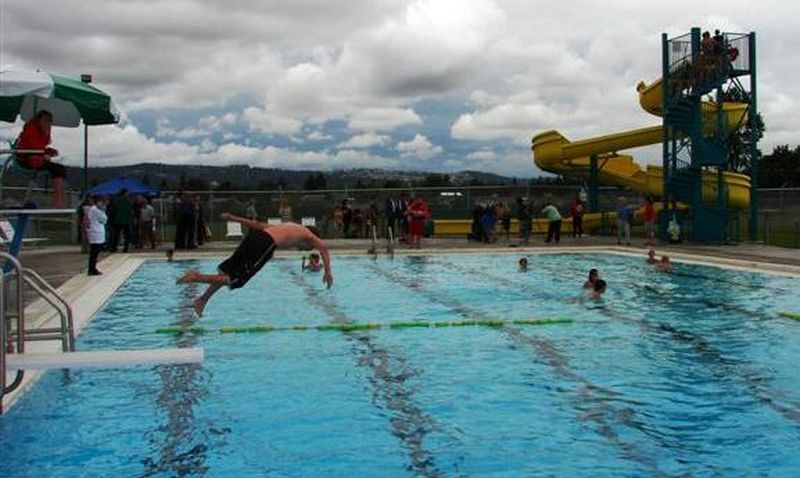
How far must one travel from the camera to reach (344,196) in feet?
108

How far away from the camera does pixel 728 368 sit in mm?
8344

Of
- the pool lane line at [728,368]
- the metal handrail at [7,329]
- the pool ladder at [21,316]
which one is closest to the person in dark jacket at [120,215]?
the pool lane line at [728,368]

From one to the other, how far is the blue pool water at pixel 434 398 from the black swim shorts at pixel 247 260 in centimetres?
87

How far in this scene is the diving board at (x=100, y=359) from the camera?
5.52 metres

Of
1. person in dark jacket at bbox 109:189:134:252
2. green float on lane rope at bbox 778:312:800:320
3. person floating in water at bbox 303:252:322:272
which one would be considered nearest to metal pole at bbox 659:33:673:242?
person floating in water at bbox 303:252:322:272

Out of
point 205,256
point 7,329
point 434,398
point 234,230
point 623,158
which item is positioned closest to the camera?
point 7,329

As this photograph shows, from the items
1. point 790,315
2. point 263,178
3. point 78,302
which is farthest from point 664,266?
point 263,178

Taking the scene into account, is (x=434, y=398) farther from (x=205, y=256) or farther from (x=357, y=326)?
(x=205, y=256)

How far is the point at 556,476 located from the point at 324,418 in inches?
80.4

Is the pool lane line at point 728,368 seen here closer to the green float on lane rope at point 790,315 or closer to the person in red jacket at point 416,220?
the green float on lane rope at point 790,315

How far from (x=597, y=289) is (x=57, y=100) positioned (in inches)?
341

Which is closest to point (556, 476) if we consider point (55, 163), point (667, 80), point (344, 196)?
point (55, 163)

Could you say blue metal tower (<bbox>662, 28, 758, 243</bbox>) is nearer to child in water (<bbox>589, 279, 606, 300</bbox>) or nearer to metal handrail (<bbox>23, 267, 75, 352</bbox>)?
child in water (<bbox>589, 279, 606, 300</bbox>)

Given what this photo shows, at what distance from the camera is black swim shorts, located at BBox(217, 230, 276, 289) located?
27.9ft
